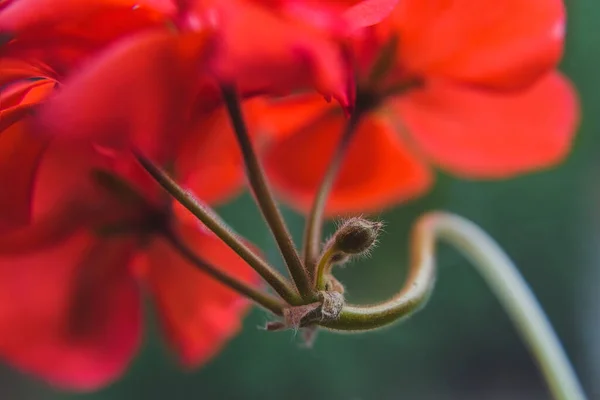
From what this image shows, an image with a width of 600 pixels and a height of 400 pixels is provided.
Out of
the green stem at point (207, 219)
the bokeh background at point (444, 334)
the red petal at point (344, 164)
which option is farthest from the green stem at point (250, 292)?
the bokeh background at point (444, 334)

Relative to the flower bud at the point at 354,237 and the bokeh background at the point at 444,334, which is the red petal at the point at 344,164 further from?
the bokeh background at the point at 444,334

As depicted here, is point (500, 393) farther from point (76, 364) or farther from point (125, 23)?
point (125, 23)

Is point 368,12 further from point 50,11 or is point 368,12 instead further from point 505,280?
point 505,280

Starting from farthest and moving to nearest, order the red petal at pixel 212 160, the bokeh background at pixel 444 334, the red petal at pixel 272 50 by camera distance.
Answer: the bokeh background at pixel 444 334 → the red petal at pixel 212 160 → the red petal at pixel 272 50

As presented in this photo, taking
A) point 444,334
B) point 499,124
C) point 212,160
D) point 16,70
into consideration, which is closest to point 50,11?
point 16,70

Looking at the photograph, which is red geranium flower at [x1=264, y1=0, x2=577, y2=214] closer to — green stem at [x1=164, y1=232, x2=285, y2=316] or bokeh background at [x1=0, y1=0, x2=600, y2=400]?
green stem at [x1=164, y1=232, x2=285, y2=316]

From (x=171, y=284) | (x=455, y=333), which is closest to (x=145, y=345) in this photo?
(x=455, y=333)
